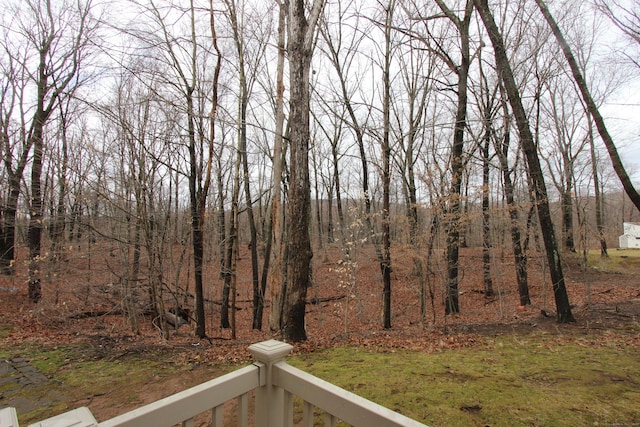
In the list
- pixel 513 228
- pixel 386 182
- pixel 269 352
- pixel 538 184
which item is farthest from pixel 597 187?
pixel 269 352

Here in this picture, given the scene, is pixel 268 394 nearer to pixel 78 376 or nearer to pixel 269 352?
pixel 269 352

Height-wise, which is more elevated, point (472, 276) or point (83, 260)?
point (83, 260)

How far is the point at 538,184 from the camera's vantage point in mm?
5676

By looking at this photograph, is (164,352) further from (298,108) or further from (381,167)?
(381,167)

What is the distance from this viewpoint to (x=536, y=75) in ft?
33.0

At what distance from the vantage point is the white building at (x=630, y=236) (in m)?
25.0

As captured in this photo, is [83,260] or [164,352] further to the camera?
[83,260]

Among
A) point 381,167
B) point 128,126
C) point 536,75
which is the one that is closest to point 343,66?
point 381,167

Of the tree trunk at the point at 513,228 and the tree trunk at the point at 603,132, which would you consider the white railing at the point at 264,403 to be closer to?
the tree trunk at the point at 603,132

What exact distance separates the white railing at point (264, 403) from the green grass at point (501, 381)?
1.49m

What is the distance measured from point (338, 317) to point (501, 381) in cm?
736

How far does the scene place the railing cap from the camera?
1749 mm

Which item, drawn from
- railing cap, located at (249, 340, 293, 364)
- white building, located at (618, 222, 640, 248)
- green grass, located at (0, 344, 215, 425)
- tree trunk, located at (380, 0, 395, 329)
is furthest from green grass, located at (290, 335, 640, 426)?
white building, located at (618, 222, 640, 248)

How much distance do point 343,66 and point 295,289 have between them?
28.7ft
